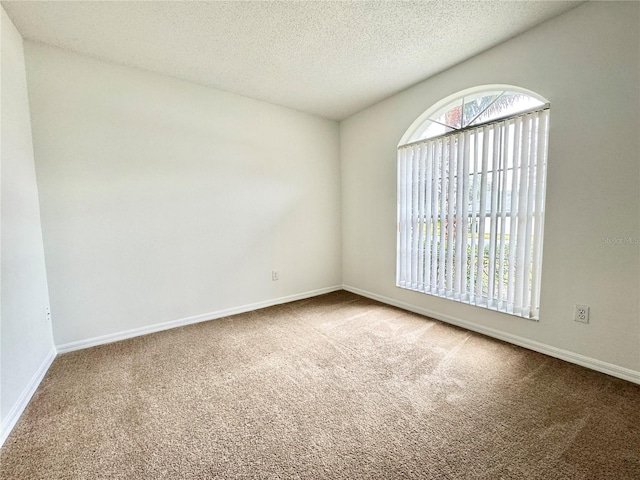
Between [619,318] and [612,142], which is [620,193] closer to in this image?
[612,142]

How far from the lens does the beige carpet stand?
3.80ft

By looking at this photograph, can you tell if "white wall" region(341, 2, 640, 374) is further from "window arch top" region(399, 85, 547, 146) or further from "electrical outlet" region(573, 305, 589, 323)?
"window arch top" region(399, 85, 547, 146)

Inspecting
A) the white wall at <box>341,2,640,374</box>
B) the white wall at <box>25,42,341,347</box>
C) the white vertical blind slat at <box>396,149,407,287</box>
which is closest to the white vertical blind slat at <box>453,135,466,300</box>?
the white wall at <box>341,2,640,374</box>

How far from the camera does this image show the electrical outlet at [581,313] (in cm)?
186

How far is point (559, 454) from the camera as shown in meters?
1.18

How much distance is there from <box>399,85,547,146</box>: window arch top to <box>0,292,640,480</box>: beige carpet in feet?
6.62

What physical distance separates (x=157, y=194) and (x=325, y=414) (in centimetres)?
239

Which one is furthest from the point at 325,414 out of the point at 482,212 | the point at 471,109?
the point at 471,109

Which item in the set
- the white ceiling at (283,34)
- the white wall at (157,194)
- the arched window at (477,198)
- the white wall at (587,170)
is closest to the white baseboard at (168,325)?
the white wall at (157,194)

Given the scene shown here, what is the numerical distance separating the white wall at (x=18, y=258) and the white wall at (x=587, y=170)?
3.40 m

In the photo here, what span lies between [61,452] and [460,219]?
3127 millimetres

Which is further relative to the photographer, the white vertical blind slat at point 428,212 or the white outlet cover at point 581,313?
the white vertical blind slat at point 428,212

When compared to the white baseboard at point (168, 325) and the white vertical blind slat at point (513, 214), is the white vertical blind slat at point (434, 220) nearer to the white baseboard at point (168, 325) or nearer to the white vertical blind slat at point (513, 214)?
the white vertical blind slat at point (513, 214)

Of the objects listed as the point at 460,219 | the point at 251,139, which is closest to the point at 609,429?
the point at 460,219
